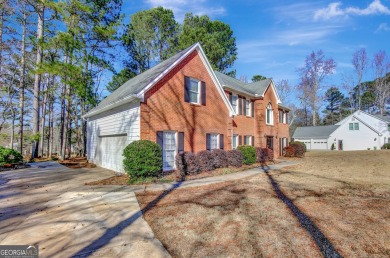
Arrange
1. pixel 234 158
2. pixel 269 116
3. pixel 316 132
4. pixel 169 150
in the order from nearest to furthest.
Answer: pixel 169 150
pixel 234 158
pixel 269 116
pixel 316 132

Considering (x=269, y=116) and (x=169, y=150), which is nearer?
(x=169, y=150)

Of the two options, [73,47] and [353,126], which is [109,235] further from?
[353,126]

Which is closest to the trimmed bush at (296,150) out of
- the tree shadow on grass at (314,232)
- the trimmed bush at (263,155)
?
the trimmed bush at (263,155)

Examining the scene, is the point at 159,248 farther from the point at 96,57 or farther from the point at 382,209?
the point at 96,57

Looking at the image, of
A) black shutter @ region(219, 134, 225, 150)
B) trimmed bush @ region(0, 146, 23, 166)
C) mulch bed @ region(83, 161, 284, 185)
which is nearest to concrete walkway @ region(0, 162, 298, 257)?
mulch bed @ region(83, 161, 284, 185)

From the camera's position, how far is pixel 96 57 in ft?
77.2

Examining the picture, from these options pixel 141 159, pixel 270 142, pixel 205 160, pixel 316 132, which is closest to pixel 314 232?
pixel 141 159

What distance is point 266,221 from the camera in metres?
4.96

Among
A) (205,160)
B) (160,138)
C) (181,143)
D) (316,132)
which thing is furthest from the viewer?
(316,132)

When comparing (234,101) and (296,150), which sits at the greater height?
(234,101)

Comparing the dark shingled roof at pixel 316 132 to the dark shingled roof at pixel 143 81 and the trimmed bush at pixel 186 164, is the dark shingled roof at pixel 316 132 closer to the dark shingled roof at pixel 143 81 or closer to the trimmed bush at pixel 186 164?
the dark shingled roof at pixel 143 81

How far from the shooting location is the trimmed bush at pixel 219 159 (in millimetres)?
12788

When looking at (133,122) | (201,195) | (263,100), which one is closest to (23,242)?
(201,195)

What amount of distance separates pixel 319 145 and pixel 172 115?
42.1 m
